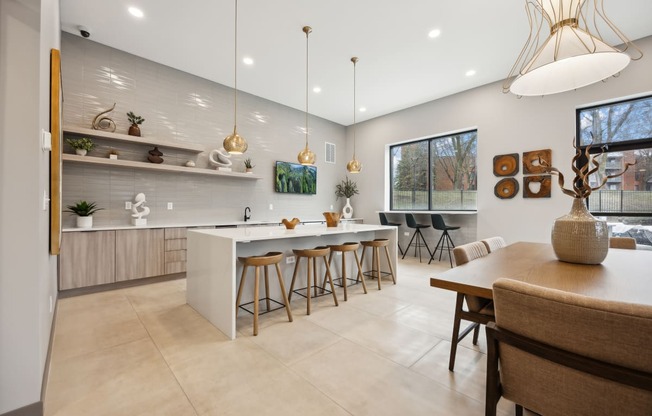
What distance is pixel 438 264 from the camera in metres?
5.50

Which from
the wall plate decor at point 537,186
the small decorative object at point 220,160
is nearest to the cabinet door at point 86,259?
the small decorative object at point 220,160

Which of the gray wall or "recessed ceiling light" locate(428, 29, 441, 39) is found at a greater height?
"recessed ceiling light" locate(428, 29, 441, 39)

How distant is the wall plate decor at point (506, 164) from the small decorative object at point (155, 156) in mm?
5703

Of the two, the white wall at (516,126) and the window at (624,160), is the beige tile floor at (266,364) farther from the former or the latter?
the window at (624,160)

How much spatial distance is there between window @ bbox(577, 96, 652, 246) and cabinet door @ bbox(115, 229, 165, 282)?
6424mm

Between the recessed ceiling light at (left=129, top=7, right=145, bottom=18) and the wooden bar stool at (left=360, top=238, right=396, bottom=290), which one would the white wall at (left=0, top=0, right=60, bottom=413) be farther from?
the wooden bar stool at (left=360, top=238, right=396, bottom=290)

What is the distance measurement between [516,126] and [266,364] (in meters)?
5.34

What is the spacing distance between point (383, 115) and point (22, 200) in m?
6.60

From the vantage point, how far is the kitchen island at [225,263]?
2.43 metres

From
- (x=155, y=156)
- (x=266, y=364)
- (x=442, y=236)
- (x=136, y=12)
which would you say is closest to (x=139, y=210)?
(x=155, y=156)

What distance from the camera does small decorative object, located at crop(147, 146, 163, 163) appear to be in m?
4.24

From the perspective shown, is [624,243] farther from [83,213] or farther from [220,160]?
[83,213]

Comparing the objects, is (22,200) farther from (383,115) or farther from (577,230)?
(383,115)

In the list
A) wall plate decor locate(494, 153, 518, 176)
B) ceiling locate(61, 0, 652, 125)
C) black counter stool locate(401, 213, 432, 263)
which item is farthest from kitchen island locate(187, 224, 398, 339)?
wall plate decor locate(494, 153, 518, 176)
